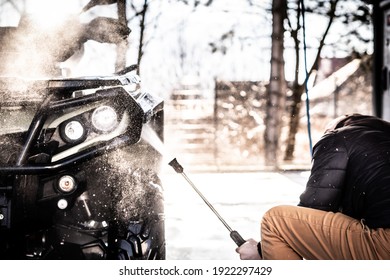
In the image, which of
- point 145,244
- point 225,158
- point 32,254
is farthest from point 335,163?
point 225,158

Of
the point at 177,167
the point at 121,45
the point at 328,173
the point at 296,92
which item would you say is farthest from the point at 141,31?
the point at 296,92

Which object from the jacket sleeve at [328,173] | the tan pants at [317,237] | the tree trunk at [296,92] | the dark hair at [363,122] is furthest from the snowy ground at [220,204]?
the dark hair at [363,122]

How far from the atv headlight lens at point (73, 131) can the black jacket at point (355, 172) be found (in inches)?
30.1

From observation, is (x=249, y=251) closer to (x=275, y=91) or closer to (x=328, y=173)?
(x=328, y=173)

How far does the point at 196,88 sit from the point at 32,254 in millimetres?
1506

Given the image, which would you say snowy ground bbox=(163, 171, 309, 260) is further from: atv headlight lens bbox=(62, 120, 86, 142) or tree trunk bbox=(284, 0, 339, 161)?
atv headlight lens bbox=(62, 120, 86, 142)

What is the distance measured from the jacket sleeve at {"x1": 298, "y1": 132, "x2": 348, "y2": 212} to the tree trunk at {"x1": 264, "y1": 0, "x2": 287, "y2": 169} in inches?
46.9

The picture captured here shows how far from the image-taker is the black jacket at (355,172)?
5.26 feet

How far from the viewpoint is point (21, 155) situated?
1.71 m

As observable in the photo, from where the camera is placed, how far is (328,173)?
1.64 meters

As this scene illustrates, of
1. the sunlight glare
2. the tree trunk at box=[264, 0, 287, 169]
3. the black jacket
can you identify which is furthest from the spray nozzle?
the tree trunk at box=[264, 0, 287, 169]

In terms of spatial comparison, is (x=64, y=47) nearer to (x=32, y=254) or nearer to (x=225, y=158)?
(x=32, y=254)

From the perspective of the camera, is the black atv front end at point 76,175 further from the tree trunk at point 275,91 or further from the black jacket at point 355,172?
the tree trunk at point 275,91

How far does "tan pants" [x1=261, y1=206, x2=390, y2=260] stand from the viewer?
5.47 feet
